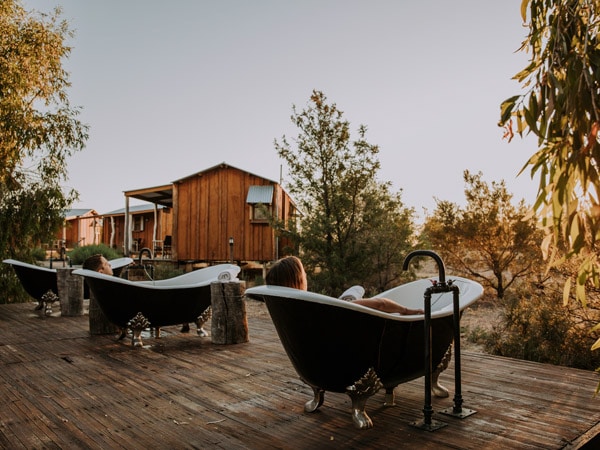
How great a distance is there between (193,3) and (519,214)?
674cm

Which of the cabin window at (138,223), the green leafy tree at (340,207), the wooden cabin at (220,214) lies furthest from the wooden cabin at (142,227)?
the green leafy tree at (340,207)

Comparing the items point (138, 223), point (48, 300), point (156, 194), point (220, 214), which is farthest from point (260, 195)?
point (138, 223)

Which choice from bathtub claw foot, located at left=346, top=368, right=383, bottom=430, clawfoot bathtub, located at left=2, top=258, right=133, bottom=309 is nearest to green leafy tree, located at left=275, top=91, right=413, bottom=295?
clawfoot bathtub, located at left=2, top=258, right=133, bottom=309

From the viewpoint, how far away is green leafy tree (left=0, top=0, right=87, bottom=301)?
26.5 ft

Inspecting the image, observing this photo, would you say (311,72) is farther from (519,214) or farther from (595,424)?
(595,424)

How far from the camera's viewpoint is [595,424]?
243cm

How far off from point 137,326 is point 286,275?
8.36 feet

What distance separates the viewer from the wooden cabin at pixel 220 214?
13977 millimetres

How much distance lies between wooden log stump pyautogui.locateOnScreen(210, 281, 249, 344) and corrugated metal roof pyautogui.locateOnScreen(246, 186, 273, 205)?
9020 millimetres

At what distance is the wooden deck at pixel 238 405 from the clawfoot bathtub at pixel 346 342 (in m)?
0.22

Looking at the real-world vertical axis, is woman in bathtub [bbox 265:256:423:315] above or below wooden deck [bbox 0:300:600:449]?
above

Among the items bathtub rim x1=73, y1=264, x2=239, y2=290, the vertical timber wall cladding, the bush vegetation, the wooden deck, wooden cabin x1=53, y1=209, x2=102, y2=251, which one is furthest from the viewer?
wooden cabin x1=53, y1=209, x2=102, y2=251

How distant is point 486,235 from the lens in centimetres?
877

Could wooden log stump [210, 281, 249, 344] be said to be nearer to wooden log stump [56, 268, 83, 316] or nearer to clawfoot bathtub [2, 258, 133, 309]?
clawfoot bathtub [2, 258, 133, 309]
